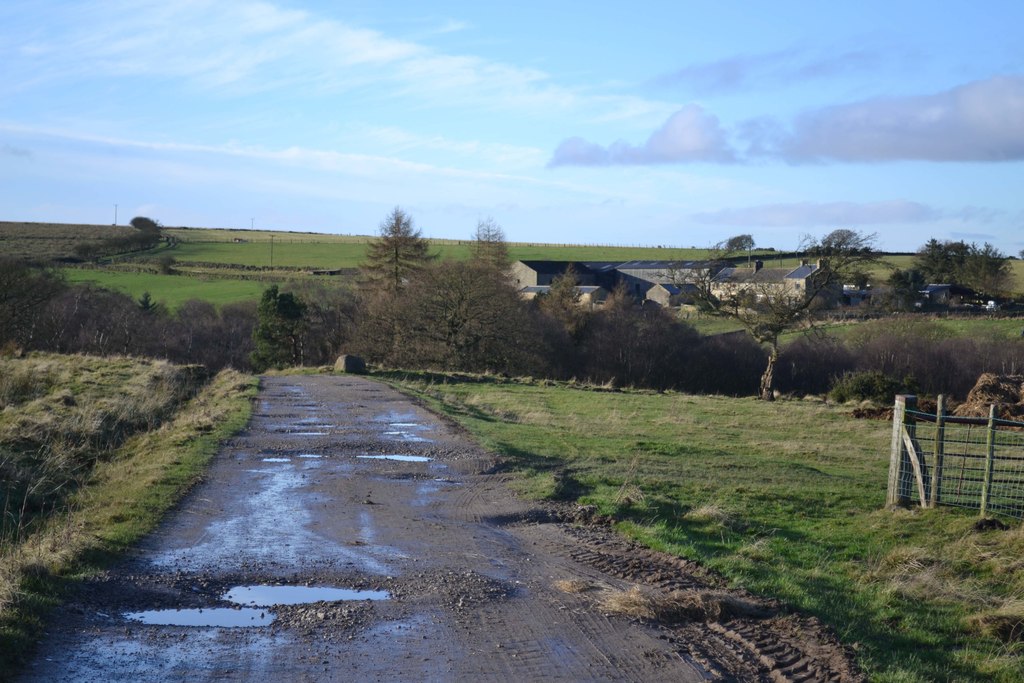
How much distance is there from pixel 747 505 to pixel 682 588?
15.5 ft

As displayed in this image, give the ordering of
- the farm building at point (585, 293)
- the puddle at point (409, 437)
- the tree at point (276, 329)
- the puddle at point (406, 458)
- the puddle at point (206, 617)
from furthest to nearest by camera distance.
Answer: the farm building at point (585, 293) < the tree at point (276, 329) < the puddle at point (409, 437) < the puddle at point (406, 458) < the puddle at point (206, 617)

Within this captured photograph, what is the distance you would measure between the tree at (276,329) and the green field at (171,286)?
18.9 meters

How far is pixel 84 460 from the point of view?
17.2 metres

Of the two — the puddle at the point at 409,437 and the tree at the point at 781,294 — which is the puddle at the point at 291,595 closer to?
the puddle at the point at 409,437

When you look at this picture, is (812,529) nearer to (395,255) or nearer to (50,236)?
(395,255)

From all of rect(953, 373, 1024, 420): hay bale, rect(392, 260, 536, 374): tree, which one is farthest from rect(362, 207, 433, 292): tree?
rect(953, 373, 1024, 420): hay bale

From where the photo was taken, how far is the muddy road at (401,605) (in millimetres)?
6641

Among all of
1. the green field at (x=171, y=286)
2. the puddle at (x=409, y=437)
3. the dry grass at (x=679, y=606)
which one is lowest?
the puddle at (x=409, y=437)

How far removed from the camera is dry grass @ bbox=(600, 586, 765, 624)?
7984 mm

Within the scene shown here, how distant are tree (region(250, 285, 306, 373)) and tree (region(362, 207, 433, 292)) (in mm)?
11168

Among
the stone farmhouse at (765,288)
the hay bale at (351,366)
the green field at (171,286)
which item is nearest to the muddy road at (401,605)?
the hay bale at (351,366)

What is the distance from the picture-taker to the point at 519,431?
69.2ft

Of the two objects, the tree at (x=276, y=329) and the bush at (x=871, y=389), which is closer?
the bush at (x=871, y=389)

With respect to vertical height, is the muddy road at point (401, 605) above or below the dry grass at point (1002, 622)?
below
